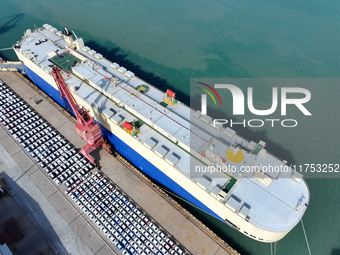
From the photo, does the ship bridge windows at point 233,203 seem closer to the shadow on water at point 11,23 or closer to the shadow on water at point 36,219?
the shadow on water at point 36,219

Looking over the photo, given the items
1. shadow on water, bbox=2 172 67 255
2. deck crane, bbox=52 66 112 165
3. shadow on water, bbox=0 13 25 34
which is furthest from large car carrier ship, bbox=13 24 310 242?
shadow on water, bbox=0 13 25 34

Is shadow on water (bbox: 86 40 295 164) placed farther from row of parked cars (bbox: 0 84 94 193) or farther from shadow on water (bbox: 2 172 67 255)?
shadow on water (bbox: 2 172 67 255)

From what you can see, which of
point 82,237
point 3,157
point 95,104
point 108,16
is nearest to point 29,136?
point 3,157

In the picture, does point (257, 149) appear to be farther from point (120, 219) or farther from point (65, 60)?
point (65, 60)

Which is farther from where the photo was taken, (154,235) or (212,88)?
(212,88)

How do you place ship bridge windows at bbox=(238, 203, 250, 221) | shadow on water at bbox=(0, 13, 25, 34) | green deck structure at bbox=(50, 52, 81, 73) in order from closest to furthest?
ship bridge windows at bbox=(238, 203, 250, 221), green deck structure at bbox=(50, 52, 81, 73), shadow on water at bbox=(0, 13, 25, 34)

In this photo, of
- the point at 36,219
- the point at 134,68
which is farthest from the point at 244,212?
the point at 134,68

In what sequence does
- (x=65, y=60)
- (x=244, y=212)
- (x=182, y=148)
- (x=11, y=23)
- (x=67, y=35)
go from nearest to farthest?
1. (x=244, y=212)
2. (x=182, y=148)
3. (x=65, y=60)
4. (x=67, y=35)
5. (x=11, y=23)

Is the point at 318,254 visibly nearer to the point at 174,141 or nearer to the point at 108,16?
the point at 174,141
